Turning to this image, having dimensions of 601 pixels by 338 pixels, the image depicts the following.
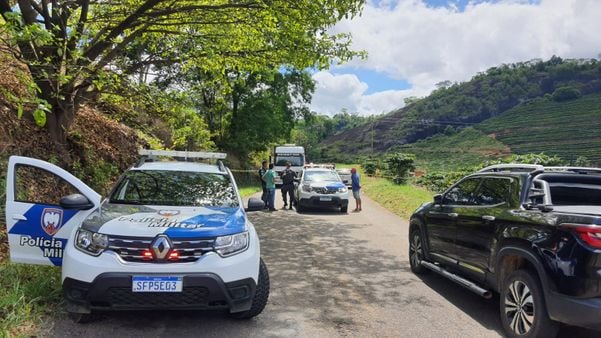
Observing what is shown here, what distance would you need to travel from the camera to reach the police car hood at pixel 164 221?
414cm

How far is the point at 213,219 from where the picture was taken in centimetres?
452

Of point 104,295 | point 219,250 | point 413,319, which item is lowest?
point 413,319

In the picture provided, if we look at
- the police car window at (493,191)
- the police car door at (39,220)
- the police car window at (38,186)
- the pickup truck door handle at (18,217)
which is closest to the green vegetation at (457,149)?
the police car window at (38,186)

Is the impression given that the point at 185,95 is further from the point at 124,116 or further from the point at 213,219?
the point at 213,219

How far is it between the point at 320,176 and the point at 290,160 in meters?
12.2

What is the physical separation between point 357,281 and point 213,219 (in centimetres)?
289

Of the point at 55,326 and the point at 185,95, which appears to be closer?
the point at 55,326

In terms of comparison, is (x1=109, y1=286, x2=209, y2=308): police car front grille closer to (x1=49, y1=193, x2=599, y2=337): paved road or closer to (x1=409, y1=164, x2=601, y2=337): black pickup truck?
(x1=49, y1=193, x2=599, y2=337): paved road

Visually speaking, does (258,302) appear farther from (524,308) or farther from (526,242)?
(526,242)

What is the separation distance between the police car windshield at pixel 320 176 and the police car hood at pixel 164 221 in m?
12.0

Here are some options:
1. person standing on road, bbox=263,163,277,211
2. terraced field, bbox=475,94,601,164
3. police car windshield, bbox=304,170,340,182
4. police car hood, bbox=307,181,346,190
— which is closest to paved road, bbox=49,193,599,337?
police car hood, bbox=307,181,346,190

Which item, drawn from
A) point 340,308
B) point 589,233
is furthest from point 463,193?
point 589,233

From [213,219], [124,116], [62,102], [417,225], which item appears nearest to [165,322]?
[213,219]

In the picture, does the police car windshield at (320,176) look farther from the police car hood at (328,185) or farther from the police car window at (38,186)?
the police car window at (38,186)
